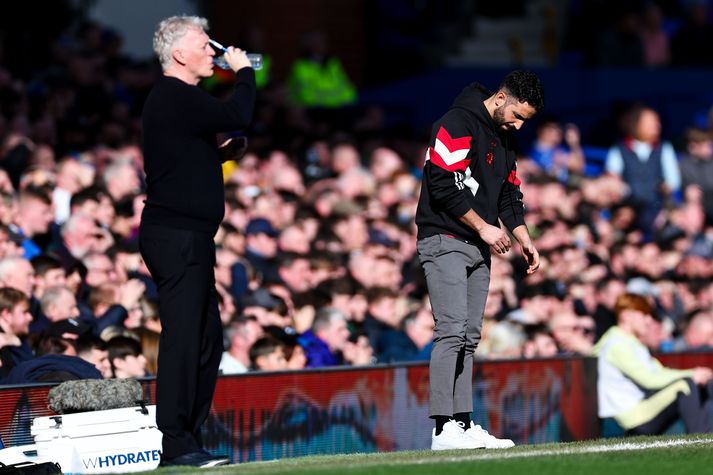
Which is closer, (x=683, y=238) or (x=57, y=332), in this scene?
(x=57, y=332)

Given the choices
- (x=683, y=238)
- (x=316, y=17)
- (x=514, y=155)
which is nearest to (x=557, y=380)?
(x=514, y=155)

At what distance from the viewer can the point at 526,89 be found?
8.04m

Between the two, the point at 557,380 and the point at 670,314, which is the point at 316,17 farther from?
the point at 557,380

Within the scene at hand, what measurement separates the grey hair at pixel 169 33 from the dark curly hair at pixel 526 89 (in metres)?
1.68

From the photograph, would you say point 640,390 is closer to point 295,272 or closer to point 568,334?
point 568,334

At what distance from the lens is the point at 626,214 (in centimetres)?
1712

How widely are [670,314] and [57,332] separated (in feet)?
23.9

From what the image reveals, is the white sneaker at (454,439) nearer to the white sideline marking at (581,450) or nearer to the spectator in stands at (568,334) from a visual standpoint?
the white sideline marking at (581,450)

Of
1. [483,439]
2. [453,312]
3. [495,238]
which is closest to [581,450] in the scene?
[483,439]

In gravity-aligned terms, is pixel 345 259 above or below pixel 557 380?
above

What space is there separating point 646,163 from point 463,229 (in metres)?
10.6

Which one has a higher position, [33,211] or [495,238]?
[33,211]

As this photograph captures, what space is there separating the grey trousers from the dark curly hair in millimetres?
799

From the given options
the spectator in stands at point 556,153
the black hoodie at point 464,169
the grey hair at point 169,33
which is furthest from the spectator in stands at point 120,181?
the spectator in stands at point 556,153
